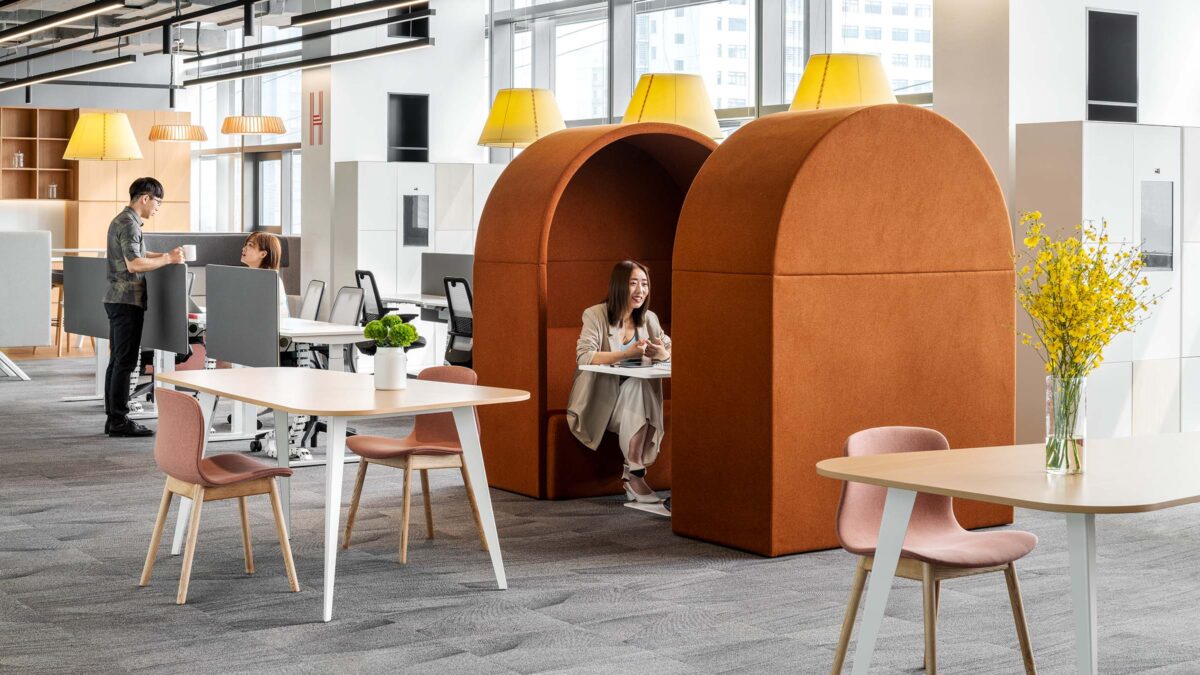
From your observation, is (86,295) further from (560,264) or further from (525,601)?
(525,601)

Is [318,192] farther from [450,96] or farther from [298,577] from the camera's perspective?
[298,577]

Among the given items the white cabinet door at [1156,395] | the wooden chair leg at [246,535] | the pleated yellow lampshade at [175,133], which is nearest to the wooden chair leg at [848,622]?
the wooden chair leg at [246,535]

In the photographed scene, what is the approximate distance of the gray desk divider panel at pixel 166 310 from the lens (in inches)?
370

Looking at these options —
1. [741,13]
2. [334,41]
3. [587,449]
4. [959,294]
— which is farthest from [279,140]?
[959,294]

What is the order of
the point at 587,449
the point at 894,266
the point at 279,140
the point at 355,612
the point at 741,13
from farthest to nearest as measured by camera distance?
the point at 279,140, the point at 741,13, the point at 587,449, the point at 894,266, the point at 355,612

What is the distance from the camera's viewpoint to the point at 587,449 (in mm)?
7508

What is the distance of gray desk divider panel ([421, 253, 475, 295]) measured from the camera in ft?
41.3

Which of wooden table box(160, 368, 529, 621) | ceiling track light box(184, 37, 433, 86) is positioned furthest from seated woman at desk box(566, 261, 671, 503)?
Result: ceiling track light box(184, 37, 433, 86)

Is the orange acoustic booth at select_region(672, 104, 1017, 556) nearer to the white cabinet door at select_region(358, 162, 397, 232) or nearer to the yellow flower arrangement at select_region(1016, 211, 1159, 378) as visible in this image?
the yellow flower arrangement at select_region(1016, 211, 1159, 378)

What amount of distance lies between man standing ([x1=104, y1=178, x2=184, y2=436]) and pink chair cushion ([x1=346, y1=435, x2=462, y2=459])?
145 inches

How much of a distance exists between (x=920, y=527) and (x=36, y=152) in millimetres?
17616

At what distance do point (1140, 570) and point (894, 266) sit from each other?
1.70m

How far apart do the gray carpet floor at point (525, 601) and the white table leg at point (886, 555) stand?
2.59ft

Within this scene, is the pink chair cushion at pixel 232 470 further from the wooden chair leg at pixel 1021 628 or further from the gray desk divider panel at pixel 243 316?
the wooden chair leg at pixel 1021 628
